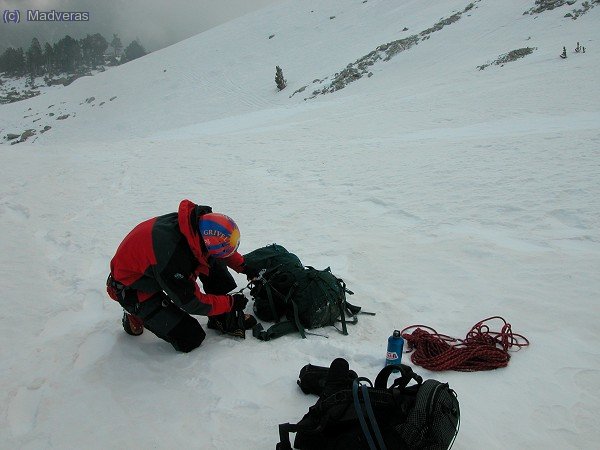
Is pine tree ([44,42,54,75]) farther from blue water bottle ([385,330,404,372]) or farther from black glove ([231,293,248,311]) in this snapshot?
blue water bottle ([385,330,404,372])

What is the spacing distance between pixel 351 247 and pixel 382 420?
11.5 ft

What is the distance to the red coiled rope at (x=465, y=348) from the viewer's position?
319 centimetres

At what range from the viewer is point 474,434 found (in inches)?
101

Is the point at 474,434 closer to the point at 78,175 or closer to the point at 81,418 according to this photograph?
the point at 81,418

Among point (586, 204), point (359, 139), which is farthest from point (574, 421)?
point (359, 139)

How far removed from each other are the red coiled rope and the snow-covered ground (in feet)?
0.28

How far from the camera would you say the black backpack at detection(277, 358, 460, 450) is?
2113 mm

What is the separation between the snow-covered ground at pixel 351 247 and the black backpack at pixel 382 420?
1.47 ft

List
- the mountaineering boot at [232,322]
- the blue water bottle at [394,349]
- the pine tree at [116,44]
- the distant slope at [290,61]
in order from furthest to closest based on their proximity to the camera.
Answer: the pine tree at [116,44], the distant slope at [290,61], the mountaineering boot at [232,322], the blue water bottle at [394,349]

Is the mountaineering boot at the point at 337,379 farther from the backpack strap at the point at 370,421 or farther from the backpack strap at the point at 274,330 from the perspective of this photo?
the backpack strap at the point at 274,330

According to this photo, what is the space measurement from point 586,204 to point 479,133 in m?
4.39

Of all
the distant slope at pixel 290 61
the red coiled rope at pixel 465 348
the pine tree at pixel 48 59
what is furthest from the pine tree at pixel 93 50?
the red coiled rope at pixel 465 348

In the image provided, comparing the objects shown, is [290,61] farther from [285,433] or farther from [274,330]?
[285,433]

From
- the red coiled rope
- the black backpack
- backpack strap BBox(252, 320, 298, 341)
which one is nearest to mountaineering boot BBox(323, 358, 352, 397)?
the black backpack
